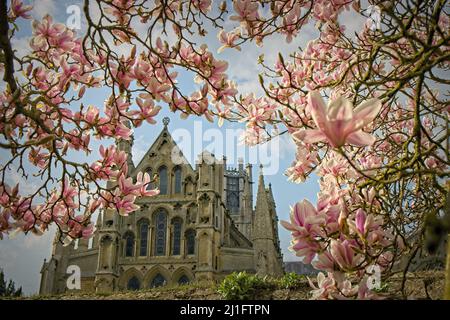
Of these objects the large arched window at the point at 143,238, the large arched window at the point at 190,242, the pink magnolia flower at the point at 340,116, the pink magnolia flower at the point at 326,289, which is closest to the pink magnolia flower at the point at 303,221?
the pink magnolia flower at the point at 326,289

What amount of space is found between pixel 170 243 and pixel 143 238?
1.85 m

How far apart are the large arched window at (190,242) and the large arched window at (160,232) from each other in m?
1.42

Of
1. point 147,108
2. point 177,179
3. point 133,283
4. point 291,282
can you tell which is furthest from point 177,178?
point 147,108

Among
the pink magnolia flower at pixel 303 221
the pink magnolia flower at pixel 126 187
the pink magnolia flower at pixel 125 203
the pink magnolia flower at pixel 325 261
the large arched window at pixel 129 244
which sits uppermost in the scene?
the large arched window at pixel 129 244

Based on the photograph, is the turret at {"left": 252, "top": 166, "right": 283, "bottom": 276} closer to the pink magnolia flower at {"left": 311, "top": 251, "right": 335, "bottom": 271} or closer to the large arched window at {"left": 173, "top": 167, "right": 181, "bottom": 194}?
the large arched window at {"left": 173, "top": 167, "right": 181, "bottom": 194}

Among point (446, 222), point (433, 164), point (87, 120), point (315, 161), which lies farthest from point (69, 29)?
point (433, 164)

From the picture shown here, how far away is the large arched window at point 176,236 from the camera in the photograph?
23.9 m

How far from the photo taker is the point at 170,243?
24.0 meters

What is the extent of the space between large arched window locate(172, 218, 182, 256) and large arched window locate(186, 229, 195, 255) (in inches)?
20.0

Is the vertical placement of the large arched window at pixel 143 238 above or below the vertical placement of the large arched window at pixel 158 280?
above

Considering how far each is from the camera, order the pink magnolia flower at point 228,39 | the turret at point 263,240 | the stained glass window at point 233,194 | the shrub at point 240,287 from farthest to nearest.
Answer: the stained glass window at point 233,194 → the turret at point 263,240 → the shrub at point 240,287 → the pink magnolia flower at point 228,39

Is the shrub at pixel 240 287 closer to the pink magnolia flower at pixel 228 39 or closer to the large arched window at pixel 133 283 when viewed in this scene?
the pink magnolia flower at pixel 228 39

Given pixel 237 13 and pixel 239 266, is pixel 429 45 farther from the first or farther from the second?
pixel 239 266
